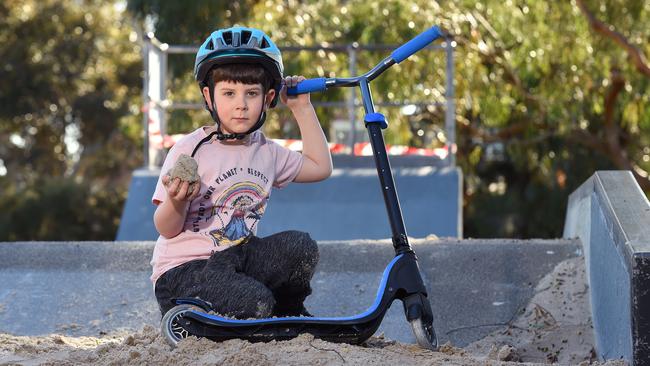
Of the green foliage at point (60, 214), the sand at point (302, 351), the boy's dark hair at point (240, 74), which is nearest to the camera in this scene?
the sand at point (302, 351)

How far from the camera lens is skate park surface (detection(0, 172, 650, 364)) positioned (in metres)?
5.70

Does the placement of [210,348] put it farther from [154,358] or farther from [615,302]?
[615,302]

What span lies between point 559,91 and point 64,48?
1807 centimetres

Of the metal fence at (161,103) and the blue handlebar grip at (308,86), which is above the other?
the metal fence at (161,103)

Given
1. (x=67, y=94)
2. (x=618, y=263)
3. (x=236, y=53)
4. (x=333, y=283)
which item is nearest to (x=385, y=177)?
(x=236, y=53)

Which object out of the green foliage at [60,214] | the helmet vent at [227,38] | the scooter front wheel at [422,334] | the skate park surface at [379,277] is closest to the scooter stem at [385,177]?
the scooter front wheel at [422,334]

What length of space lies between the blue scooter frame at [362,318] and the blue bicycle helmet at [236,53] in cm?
45

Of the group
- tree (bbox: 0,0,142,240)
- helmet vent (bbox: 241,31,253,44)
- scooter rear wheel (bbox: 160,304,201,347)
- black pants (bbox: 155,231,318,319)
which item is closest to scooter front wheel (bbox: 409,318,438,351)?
black pants (bbox: 155,231,318,319)

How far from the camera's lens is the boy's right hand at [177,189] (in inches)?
162

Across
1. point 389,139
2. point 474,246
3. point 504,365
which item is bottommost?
point 504,365

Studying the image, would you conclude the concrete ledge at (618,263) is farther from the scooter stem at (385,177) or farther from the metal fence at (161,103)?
the metal fence at (161,103)

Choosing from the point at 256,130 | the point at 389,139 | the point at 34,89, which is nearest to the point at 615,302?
the point at 256,130

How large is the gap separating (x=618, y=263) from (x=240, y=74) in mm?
1705

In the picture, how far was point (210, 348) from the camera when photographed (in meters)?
4.11
